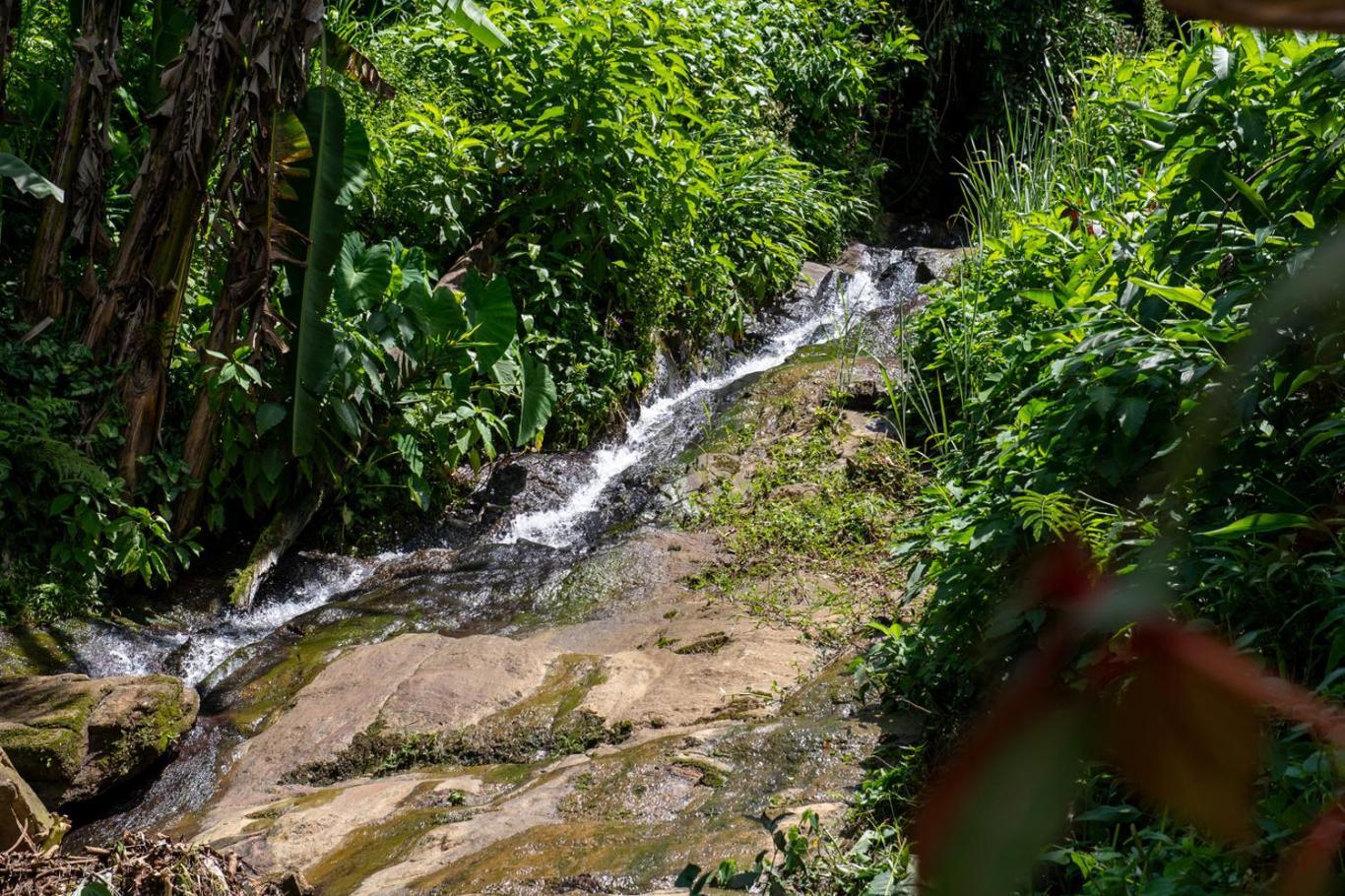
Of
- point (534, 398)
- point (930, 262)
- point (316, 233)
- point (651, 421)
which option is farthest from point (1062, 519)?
point (930, 262)

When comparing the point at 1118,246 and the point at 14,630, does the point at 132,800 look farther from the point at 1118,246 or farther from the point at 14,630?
the point at 1118,246

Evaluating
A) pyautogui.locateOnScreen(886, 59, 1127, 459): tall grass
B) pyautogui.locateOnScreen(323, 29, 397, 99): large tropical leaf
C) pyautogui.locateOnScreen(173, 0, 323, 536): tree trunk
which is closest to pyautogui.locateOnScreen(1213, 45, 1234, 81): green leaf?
pyautogui.locateOnScreen(886, 59, 1127, 459): tall grass

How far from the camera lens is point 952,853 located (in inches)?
13.0

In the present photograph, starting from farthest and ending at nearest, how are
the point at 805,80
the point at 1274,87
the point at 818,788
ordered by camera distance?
1. the point at 805,80
2. the point at 818,788
3. the point at 1274,87

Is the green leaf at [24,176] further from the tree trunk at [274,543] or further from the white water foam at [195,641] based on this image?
the tree trunk at [274,543]

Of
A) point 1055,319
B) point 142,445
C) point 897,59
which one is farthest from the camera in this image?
point 897,59

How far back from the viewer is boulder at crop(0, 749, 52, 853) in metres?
3.56

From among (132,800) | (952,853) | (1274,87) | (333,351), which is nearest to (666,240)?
(333,351)

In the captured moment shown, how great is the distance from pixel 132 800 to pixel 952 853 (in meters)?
4.89

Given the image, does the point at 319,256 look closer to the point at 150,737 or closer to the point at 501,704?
the point at 150,737

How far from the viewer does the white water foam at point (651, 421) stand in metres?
7.04

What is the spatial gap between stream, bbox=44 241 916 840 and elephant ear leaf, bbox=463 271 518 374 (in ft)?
3.08

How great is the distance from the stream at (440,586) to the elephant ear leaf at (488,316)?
940 mm

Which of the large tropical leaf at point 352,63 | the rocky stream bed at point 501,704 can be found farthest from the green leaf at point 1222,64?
the large tropical leaf at point 352,63
